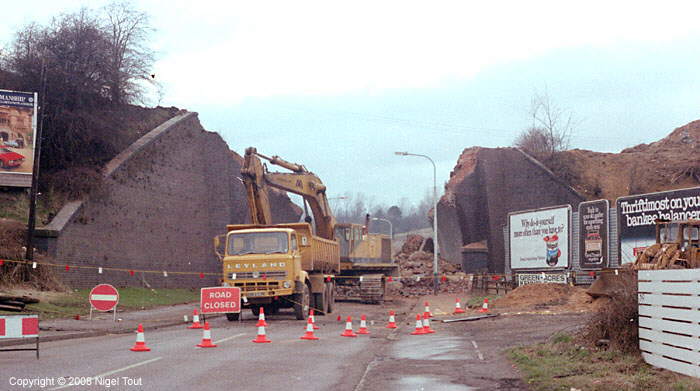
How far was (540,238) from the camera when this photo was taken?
122ft

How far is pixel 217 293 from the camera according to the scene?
23766mm

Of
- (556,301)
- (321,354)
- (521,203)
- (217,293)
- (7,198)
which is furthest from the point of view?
(521,203)

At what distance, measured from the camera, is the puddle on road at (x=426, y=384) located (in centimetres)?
1070

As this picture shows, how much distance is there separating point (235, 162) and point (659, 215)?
26.3 metres

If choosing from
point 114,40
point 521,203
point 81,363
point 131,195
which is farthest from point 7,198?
point 521,203

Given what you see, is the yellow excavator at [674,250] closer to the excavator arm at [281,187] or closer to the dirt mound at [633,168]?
the excavator arm at [281,187]

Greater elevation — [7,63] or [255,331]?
[7,63]

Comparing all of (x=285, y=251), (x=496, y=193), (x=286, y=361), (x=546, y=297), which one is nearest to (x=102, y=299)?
(x=285, y=251)

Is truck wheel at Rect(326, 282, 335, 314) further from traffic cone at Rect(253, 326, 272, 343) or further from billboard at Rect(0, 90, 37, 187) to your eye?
billboard at Rect(0, 90, 37, 187)

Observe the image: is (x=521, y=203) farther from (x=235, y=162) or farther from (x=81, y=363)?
(x=81, y=363)

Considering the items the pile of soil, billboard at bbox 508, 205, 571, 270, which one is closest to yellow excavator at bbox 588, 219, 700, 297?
billboard at bbox 508, 205, 571, 270

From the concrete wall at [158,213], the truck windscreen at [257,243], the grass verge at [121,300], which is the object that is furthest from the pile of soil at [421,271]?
the truck windscreen at [257,243]

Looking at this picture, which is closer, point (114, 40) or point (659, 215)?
point (659, 215)

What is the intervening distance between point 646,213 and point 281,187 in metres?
14.9
